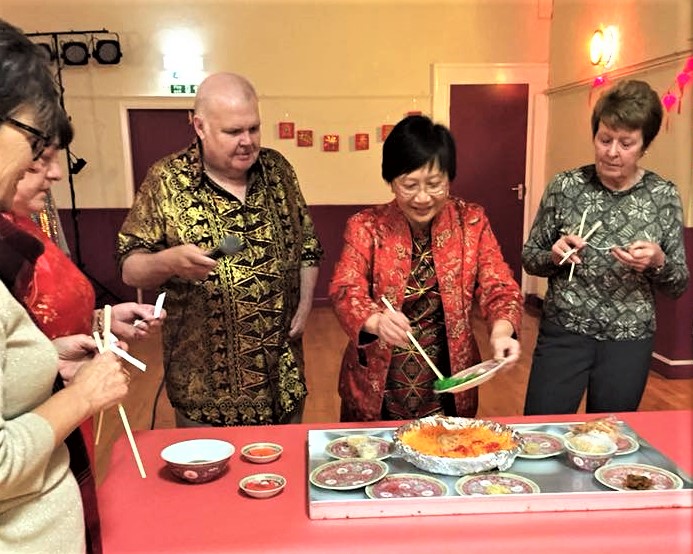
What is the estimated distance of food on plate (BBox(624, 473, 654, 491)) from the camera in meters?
1.28

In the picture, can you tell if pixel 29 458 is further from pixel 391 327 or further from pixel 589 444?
pixel 589 444

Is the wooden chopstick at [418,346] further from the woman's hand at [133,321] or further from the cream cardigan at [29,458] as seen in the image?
the cream cardigan at [29,458]

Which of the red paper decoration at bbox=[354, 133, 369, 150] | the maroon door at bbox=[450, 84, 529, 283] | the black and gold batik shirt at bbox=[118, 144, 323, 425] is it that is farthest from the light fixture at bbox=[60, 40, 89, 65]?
the black and gold batik shirt at bbox=[118, 144, 323, 425]

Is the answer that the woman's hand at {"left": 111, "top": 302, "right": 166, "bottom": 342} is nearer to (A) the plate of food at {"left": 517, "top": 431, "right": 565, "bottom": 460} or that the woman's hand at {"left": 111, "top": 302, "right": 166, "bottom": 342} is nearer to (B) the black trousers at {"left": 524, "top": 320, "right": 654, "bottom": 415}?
(A) the plate of food at {"left": 517, "top": 431, "right": 565, "bottom": 460}

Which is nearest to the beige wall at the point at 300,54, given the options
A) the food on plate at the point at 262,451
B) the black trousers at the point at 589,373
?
the black trousers at the point at 589,373

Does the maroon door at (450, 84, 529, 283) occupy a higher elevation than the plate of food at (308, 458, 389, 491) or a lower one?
higher

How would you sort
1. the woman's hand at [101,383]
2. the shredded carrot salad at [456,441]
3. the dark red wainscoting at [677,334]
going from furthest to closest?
the dark red wainscoting at [677,334]
the shredded carrot salad at [456,441]
the woman's hand at [101,383]

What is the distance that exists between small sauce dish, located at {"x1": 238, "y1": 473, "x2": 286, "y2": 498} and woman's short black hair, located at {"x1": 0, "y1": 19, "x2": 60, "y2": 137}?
0.77m

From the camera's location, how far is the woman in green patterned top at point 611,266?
191 centimetres

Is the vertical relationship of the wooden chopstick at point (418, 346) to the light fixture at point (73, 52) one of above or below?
below

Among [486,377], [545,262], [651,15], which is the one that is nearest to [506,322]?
[486,377]

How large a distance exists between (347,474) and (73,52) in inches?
218

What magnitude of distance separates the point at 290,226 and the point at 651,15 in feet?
11.8

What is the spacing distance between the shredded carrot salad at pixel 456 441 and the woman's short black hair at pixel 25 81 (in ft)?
3.18
